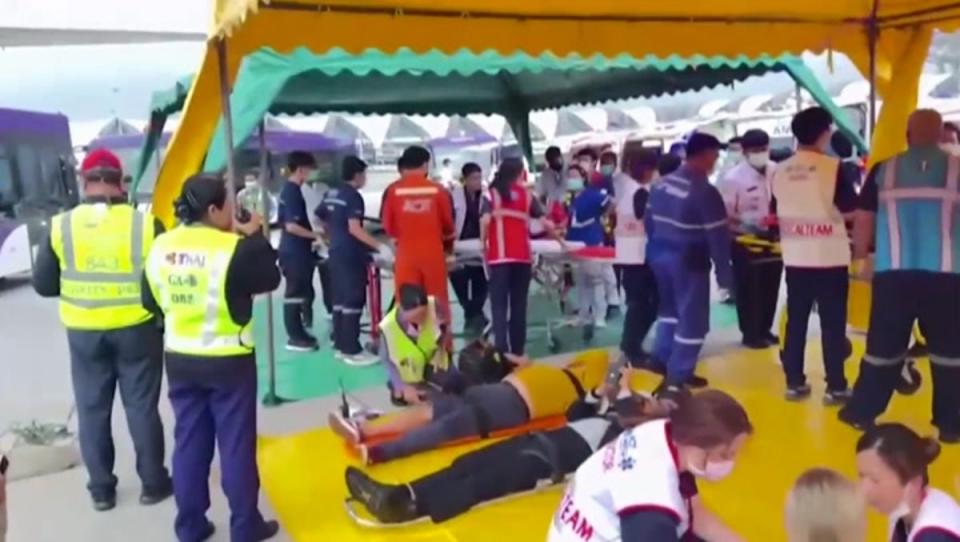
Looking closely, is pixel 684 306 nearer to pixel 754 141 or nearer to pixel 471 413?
pixel 471 413

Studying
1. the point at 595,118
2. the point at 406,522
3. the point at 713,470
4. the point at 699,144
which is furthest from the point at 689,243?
the point at 595,118

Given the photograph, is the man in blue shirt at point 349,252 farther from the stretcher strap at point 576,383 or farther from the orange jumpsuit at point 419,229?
the stretcher strap at point 576,383

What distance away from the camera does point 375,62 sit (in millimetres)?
5832

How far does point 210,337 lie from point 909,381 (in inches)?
136

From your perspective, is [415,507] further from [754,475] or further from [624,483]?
[624,483]

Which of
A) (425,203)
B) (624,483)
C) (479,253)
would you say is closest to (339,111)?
(479,253)

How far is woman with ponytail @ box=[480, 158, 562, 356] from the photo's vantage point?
5.99 meters

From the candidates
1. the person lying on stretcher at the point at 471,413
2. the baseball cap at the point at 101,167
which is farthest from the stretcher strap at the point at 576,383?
the baseball cap at the point at 101,167

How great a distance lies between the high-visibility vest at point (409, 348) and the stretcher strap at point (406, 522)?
3.88 feet

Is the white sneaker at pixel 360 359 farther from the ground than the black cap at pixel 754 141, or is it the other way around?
the black cap at pixel 754 141

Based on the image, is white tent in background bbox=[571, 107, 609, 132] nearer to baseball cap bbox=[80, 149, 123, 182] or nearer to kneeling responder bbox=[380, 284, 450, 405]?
kneeling responder bbox=[380, 284, 450, 405]

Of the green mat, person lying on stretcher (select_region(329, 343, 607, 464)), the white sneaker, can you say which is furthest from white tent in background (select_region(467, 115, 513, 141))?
person lying on stretcher (select_region(329, 343, 607, 464))

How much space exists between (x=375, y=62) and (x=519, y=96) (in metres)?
5.63

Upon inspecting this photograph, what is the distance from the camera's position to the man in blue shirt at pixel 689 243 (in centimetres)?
474
